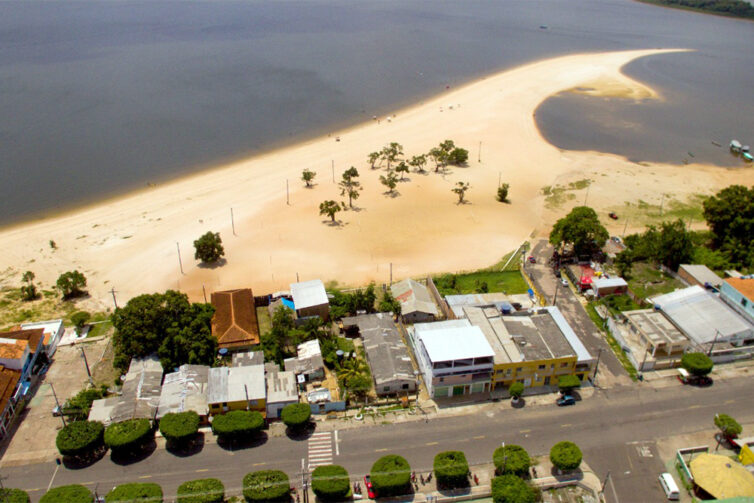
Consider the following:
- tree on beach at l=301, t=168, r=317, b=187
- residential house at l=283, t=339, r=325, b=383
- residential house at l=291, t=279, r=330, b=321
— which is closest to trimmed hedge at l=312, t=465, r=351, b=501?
residential house at l=283, t=339, r=325, b=383

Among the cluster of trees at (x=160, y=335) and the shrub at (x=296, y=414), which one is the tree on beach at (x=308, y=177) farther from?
the shrub at (x=296, y=414)

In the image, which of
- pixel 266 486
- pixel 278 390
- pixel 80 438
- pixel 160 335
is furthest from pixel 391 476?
pixel 160 335

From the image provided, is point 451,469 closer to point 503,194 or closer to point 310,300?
point 310,300

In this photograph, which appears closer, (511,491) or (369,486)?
(511,491)

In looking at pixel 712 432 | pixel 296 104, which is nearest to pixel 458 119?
pixel 296 104

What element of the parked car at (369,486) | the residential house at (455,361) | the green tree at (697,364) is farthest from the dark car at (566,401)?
the parked car at (369,486)
